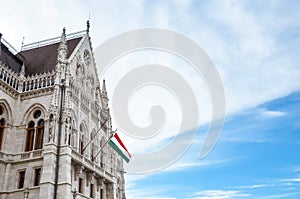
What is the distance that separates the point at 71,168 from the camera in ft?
103

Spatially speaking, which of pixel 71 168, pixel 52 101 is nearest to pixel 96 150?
pixel 71 168

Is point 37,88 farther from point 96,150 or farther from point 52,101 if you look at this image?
point 96,150

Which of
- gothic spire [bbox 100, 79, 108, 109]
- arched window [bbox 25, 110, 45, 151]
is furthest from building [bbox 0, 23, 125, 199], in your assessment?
gothic spire [bbox 100, 79, 108, 109]

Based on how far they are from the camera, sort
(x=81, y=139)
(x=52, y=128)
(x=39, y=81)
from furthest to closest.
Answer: (x=81, y=139) → (x=39, y=81) → (x=52, y=128)

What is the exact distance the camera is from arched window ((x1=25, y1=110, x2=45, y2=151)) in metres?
31.5

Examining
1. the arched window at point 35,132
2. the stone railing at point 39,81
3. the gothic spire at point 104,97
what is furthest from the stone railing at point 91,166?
the gothic spire at point 104,97

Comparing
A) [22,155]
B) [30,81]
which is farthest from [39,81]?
[22,155]

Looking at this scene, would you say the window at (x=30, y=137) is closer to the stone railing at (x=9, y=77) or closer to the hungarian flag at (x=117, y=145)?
the stone railing at (x=9, y=77)

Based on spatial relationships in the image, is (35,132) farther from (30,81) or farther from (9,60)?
(9,60)

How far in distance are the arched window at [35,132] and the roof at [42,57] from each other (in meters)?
5.97

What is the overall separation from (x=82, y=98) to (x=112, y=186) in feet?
38.2

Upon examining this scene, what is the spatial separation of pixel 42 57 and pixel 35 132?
11821 millimetres

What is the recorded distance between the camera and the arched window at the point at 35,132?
31.5 meters

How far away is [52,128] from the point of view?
30562 millimetres
